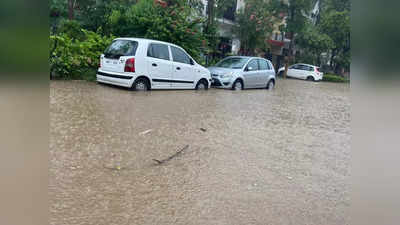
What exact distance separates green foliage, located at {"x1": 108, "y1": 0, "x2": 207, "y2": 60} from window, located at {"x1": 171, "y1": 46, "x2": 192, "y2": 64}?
2.36 feet

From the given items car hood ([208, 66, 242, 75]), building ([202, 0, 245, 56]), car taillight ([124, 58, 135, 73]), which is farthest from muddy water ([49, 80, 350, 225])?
building ([202, 0, 245, 56])

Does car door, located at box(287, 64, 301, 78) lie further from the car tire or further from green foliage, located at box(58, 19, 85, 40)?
green foliage, located at box(58, 19, 85, 40)

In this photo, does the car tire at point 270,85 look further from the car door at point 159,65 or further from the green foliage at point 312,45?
the green foliage at point 312,45

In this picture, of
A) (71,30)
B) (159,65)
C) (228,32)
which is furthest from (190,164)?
(228,32)

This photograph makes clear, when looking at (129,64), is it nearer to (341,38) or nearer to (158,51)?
(158,51)

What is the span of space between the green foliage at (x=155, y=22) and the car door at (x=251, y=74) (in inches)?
93.0

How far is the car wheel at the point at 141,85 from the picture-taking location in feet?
28.9

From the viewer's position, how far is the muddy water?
306 cm

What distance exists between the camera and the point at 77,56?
9383 millimetres

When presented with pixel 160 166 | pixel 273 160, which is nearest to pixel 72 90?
pixel 160 166
